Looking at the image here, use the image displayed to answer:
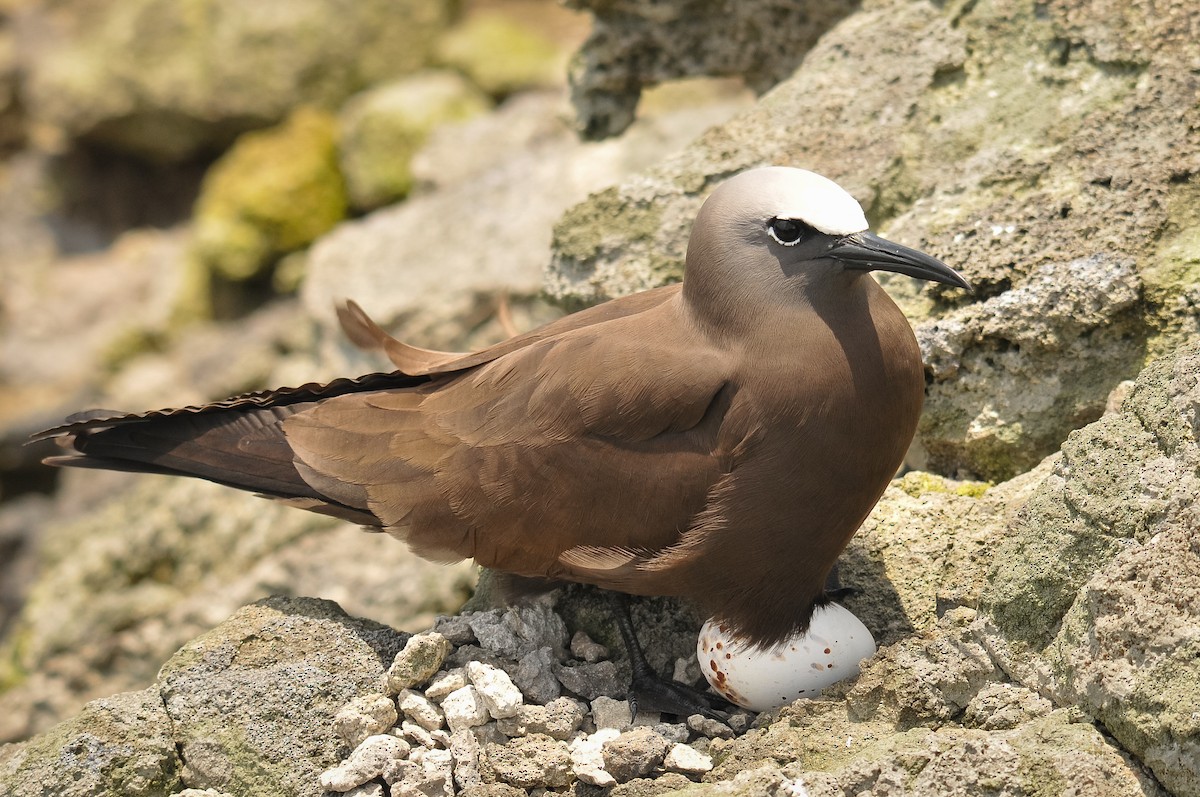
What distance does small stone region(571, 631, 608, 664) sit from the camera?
4.33 m

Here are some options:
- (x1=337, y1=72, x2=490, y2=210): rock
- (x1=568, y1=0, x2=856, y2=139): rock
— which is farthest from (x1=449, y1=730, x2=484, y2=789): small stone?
(x1=337, y1=72, x2=490, y2=210): rock

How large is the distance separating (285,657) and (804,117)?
2.96 m

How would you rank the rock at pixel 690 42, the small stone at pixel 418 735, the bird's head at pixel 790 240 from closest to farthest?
the bird's head at pixel 790 240, the small stone at pixel 418 735, the rock at pixel 690 42

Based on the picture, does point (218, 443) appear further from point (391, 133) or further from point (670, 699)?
point (391, 133)

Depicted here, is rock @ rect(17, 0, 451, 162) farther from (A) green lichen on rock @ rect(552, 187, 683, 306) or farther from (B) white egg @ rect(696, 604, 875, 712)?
(B) white egg @ rect(696, 604, 875, 712)

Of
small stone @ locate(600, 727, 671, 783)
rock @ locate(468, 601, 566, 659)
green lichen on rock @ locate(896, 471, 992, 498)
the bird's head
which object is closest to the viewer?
small stone @ locate(600, 727, 671, 783)

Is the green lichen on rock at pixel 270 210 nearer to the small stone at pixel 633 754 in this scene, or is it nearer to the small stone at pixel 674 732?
the small stone at pixel 674 732

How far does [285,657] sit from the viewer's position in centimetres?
415

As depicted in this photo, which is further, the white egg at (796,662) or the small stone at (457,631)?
the small stone at (457,631)

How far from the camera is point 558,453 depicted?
4.12m

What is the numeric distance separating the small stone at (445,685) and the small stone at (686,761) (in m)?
0.68

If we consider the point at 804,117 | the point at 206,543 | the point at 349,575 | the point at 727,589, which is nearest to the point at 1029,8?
the point at 804,117

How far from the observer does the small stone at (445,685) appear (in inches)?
157

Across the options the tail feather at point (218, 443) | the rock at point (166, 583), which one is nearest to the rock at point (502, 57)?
the rock at point (166, 583)
